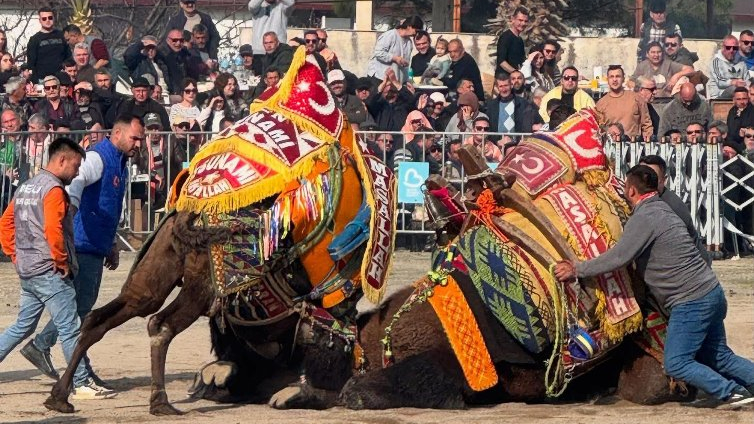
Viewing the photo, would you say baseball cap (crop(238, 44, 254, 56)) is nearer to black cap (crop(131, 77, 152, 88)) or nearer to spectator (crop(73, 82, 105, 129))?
black cap (crop(131, 77, 152, 88))

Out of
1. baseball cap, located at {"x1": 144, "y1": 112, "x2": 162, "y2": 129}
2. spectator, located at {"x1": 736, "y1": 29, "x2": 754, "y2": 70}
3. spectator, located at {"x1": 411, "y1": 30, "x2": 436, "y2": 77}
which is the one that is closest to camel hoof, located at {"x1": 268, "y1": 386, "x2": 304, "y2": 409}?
baseball cap, located at {"x1": 144, "y1": 112, "x2": 162, "y2": 129}

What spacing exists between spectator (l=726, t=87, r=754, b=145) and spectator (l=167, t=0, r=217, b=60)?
714 centimetres

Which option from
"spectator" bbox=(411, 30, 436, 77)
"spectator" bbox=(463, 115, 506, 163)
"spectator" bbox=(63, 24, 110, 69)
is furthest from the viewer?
"spectator" bbox=(411, 30, 436, 77)

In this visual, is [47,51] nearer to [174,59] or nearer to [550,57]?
[174,59]

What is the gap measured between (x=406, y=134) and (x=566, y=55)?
7.65 m

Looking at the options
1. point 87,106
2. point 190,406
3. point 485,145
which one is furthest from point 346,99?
point 190,406

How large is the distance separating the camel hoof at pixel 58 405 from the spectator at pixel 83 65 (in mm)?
10096

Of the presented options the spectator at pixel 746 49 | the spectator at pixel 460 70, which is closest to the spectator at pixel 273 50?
the spectator at pixel 460 70

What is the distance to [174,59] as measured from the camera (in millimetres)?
19875

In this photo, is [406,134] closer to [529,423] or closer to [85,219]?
[85,219]

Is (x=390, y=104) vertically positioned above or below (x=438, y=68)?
below

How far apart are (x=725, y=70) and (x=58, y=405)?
1394cm

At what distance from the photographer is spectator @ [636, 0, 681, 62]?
22331 millimetres

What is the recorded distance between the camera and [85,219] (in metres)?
9.85
